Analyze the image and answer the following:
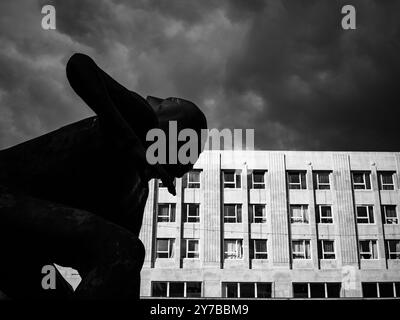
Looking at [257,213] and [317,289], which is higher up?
[257,213]

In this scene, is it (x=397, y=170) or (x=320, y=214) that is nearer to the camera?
(x=320, y=214)

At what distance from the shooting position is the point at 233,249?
3897 centimetres

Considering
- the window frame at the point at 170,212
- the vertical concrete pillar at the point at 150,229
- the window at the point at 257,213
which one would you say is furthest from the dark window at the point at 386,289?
the vertical concrete pillar at the point at 150,229

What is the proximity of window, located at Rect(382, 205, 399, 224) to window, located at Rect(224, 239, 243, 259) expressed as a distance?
43.6ft

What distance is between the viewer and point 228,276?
37.5m

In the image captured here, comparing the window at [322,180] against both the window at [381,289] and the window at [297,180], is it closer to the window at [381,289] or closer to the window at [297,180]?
the window at [297,180]

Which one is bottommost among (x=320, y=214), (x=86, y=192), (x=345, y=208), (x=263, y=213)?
(x=86, y=192)

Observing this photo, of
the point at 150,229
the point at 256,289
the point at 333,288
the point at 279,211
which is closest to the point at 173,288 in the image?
the point at 150,229

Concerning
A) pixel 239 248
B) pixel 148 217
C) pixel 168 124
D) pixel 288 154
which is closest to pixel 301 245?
pixel 239 248

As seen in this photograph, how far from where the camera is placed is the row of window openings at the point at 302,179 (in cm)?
4138

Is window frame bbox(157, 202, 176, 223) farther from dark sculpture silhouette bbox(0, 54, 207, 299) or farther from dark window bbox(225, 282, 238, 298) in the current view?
dark sculpture silhouette bbox(0, 54, 207, 299)

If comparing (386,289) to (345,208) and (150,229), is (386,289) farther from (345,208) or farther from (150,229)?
(150,229)

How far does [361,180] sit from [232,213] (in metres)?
12.4

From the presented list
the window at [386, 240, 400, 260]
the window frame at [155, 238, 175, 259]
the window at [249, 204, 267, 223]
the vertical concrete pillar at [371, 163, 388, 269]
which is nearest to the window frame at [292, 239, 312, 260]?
the window at [249, 204, 267, 223]
